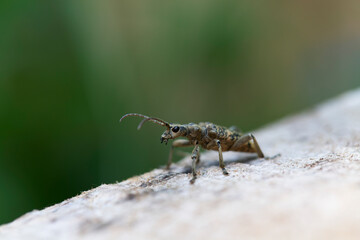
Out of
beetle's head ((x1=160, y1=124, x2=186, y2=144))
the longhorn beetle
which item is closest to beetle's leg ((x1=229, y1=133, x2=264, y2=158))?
the longhorn beetle

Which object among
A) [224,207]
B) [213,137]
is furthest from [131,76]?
[224,207]

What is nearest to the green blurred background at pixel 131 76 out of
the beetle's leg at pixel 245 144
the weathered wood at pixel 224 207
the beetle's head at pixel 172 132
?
the beetle's head at pixel 172 132

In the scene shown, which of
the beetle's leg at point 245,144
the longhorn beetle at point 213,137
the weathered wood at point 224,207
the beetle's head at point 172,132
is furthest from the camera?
the beetle's leg at point 245,144

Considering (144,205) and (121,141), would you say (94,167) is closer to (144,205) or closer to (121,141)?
(121,141)

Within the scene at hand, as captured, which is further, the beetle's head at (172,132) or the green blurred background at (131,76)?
the green blurred background at (131,76)

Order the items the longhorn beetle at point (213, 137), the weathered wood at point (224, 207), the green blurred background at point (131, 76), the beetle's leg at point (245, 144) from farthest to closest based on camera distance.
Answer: the green blurred background at point (131, 76) → the beetle's leg at point (245, 144) → the longhorn beetle at point (213, 137) → the weathered wood at point (224, 207)

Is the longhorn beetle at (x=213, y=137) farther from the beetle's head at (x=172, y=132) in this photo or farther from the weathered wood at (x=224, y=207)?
the weathered wood at (x=224, y=207)

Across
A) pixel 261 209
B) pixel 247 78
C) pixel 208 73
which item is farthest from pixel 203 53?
pixel 261 209

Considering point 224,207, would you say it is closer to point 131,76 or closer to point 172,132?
point 172,132
